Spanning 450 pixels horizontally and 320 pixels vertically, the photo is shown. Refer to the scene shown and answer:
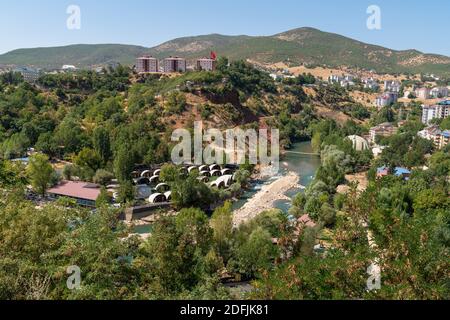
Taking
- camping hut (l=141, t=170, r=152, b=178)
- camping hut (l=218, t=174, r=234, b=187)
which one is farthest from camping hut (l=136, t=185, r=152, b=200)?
camping hut (l=218, t=174, r=234, b=187)

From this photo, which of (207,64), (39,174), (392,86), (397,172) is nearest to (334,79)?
(392,86)

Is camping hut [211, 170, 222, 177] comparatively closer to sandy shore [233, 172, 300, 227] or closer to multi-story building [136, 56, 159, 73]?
sandy shore [233, 172, 300, 227]

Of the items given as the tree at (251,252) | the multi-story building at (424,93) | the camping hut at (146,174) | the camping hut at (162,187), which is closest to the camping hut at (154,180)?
the camping hut at (146,174)

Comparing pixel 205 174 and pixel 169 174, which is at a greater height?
pixel 169 174

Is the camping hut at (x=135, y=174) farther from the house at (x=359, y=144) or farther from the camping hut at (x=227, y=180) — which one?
the house at (x=359, y=144)

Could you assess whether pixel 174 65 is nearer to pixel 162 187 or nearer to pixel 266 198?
pixel 162 187
